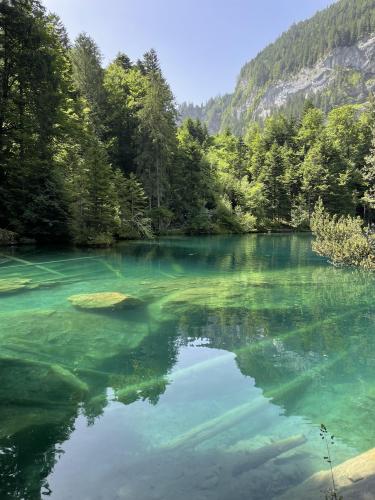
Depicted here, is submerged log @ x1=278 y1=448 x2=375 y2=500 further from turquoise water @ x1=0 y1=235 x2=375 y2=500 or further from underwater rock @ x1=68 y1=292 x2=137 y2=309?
underwater rock @ x1=68 y1=292 x2=137 y2=309

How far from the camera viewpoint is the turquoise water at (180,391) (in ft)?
13.9

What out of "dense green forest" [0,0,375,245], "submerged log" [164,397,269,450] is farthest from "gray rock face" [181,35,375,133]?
"submerged log" [164,397,269,450]

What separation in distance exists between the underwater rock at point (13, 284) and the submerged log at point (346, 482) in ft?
37.5

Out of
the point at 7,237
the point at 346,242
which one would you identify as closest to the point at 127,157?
the point at 7,237

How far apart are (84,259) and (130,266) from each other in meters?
3.44

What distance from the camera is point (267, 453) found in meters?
4.60

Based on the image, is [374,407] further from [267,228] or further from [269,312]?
[267,228]

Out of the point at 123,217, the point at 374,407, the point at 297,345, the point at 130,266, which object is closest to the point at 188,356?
the point at 297,345

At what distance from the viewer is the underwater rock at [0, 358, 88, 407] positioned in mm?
5820

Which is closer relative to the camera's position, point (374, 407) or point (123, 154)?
point (374, 407)

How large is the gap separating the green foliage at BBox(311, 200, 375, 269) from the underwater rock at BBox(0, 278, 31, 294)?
40.6 ft

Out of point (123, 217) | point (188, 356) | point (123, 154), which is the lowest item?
point (188, 356)

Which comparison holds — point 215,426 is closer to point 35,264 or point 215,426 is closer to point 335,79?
point 35,264

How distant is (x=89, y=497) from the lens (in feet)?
12.7
